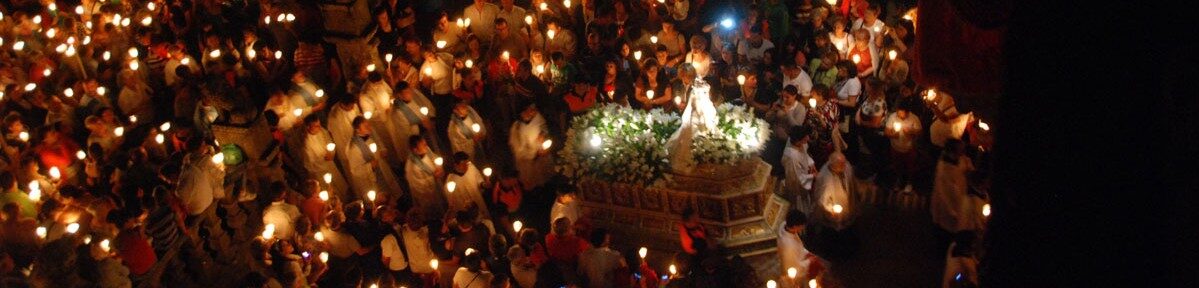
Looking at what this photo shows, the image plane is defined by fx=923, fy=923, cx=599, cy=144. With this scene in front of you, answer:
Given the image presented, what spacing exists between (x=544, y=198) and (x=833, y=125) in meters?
3.48

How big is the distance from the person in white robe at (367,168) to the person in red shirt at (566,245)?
2.07 meters

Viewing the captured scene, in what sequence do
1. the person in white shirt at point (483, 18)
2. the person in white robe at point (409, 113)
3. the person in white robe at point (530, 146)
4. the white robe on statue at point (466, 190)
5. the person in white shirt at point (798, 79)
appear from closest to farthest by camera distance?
1. the white robe on statue at point (466, 190)
2. the person in white robe at point (530, 146)
3. the person in white robe at point (409, 113)
4. the person in white shirt at point (798, 79)
5. the person in white shirt at point (483, 18)

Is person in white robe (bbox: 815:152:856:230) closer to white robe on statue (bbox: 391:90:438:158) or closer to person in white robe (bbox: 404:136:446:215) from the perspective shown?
person in white robe (bbox: 404:136:446:215)

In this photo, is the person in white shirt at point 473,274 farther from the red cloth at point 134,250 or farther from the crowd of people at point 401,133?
the red cloth at point 134,250

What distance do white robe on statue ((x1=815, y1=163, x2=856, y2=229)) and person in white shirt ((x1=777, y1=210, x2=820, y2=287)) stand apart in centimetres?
99

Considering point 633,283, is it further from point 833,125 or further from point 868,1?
point 868,1

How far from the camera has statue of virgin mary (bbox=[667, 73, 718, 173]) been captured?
962 centimetres

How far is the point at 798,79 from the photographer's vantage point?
11.2m

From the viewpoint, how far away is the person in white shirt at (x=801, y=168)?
389 inches

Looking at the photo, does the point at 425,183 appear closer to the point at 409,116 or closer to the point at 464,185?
the point at 464,185

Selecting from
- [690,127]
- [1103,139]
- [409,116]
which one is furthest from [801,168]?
[1103,139]

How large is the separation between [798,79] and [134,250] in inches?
293

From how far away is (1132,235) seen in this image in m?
2.97

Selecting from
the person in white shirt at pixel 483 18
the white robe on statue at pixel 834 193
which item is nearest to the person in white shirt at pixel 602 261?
the white robe on statue at pixel 834 193
